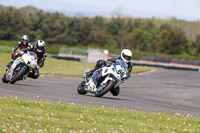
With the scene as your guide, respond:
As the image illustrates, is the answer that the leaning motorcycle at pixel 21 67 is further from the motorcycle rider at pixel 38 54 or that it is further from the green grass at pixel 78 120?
the green grass at pixel 78 120

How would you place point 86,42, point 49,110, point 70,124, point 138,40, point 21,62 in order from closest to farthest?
1. point 70,124
2. point 49,110
3. point 21,62
4. point 86,42
5. point 138,40

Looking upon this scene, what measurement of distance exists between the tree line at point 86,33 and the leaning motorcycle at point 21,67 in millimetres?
86140

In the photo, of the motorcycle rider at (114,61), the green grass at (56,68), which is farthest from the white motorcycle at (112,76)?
the green grass at (56,68)

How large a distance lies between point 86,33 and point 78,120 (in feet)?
383

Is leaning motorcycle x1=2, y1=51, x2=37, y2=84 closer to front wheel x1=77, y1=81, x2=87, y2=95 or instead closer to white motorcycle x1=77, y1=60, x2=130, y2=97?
front wheel x1=77, y1=81, x2=87, y2=95

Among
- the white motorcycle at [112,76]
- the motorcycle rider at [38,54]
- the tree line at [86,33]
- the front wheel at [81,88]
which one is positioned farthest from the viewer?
the tree line at [86,33]

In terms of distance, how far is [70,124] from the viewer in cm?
832

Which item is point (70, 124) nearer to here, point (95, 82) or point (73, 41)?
point (95, 82)

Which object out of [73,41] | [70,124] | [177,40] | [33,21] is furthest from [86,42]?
[70,124]

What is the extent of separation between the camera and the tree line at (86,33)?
108500 mm

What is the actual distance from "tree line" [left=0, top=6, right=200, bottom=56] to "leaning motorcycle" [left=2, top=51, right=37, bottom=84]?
283ft

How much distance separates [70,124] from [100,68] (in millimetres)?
6561

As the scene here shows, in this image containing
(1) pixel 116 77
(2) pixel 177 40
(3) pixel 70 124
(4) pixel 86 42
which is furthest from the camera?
(4) pixel 86 42

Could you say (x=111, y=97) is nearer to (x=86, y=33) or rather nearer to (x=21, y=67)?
(x=21, y=67)
